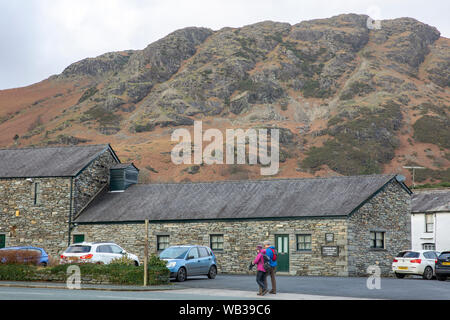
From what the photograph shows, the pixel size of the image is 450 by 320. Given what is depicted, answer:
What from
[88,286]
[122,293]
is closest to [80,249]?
[88,286]

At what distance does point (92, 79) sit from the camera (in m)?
158

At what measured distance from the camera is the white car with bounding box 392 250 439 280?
31.5 metres

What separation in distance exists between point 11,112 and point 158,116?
48493 millimetres

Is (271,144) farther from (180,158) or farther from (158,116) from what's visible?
(158,116)

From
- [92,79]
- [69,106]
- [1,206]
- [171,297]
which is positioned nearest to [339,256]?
[171,297]

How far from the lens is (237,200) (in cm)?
3688

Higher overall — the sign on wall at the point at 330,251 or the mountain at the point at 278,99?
the mountain at the point at 278,99

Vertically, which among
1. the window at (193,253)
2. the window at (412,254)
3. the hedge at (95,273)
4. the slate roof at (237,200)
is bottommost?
the hedge at (95,273)

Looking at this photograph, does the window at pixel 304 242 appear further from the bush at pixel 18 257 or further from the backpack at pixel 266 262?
the bush at pixel 18 257

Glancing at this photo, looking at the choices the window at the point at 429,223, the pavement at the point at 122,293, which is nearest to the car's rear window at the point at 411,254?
the pavement at the point at 122,293

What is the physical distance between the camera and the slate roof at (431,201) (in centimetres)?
5053

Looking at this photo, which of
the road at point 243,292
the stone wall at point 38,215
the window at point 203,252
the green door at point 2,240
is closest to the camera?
the road at point 243,292

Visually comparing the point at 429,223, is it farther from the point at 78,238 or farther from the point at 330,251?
the point at 78,238

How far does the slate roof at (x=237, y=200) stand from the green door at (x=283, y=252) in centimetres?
130
